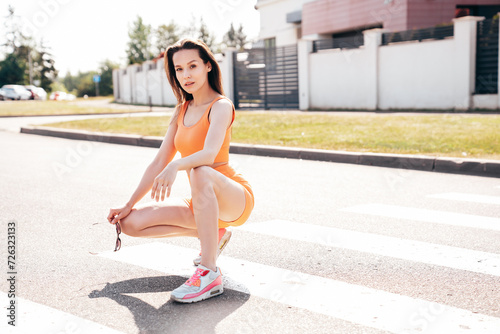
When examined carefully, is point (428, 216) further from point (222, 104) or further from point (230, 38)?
point (230, 38)

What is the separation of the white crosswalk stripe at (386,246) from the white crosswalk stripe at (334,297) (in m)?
0.82

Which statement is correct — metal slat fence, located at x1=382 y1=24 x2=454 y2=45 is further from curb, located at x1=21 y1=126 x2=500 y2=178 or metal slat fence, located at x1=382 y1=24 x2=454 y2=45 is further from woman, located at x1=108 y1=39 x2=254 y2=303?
woman, located at x1=108 y1=39 x2=254 y2=303

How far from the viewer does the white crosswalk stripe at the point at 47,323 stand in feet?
9.75

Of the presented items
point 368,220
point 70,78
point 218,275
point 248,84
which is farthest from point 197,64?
point 70,78

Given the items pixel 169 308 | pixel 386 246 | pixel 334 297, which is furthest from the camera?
pixel 386 246

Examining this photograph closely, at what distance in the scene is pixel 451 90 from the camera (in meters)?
19.4

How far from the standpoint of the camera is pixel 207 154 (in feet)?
11.5

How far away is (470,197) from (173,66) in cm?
419

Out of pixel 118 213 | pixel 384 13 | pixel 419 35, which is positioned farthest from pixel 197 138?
pixel 384 13

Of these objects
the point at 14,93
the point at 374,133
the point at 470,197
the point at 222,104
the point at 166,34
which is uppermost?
the point at 166,34

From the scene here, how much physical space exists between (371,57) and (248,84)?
674 cm

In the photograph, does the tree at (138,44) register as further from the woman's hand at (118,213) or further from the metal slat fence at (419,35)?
the woman's hand at (118,213)

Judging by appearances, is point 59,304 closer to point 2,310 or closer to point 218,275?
point 2,310

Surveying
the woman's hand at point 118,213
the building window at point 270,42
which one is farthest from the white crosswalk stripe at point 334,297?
the building window at point 270,42
